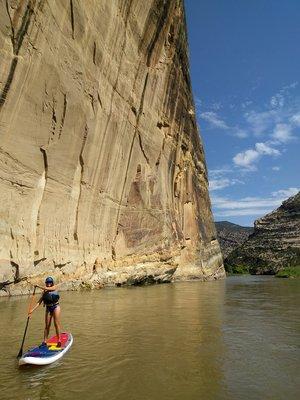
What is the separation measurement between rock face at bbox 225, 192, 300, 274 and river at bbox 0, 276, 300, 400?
6622 cm

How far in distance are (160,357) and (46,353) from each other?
7.49ft

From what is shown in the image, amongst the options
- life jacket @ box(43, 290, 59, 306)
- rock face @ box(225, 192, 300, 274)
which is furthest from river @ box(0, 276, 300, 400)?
rock face @ box(225, 192, 300, 274)

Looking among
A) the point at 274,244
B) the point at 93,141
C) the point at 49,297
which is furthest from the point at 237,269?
the point at 49,297

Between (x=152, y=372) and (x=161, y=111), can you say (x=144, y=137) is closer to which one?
(x=161, y=111)

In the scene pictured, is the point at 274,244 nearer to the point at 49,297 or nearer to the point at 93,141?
the point at 93,141

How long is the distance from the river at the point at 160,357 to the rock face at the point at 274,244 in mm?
66220

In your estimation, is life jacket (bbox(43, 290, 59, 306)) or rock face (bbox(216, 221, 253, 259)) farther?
rock face (bbox(216, 221, 253, 259))

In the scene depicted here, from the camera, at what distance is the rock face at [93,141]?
18922mm

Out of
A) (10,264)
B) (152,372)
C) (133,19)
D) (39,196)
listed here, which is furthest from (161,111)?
(152,372)

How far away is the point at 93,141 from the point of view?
25.4 meters

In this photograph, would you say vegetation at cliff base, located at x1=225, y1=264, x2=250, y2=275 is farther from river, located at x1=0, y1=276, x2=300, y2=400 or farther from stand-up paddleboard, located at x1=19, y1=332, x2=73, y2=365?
stand-up paddleboard, located at x1=19, y1=332, x2=73, y2=365

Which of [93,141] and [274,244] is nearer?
[93,141]

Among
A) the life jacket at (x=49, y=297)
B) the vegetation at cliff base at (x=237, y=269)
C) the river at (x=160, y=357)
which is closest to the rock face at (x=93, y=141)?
the river at (x=160, y=357)

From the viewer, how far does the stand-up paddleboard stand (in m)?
7.55
